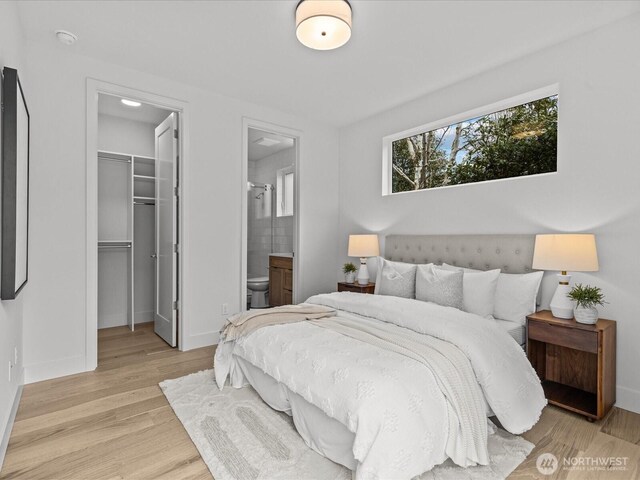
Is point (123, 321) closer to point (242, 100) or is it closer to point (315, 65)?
point (242, 100)

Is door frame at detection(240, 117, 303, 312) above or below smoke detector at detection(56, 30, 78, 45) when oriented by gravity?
below

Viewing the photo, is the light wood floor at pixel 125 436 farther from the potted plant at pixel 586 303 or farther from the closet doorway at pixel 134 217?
the closet doorway at pixel 134 217

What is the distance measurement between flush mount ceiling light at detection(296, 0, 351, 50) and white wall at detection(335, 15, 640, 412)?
5.52ft

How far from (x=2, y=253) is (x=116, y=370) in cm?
170

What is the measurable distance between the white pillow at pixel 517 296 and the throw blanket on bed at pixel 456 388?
39.4 inches

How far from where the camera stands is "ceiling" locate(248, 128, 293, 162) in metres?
5.16

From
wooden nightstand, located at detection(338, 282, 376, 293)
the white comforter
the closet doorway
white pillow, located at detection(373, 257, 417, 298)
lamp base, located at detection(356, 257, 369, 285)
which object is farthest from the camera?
lamp base, located at detection(356, 257, 369, 285)

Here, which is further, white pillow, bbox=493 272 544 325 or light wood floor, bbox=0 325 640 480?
white pillow, bbox=493 272 544 325

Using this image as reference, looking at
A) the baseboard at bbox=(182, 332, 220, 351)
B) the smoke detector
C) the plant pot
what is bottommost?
the baseboard at bbox=(182, 332, 220, 351)

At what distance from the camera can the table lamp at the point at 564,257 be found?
230cm

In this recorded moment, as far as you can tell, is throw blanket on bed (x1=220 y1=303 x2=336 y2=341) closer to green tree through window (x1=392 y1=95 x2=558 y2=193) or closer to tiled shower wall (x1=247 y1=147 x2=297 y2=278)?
green tree through window (x1=392 y1=95 x2=558 y2=193)

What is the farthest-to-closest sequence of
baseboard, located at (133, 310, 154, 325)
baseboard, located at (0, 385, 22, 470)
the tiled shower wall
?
the tiled shower wall → baseboard, located at (133, 310, 154, 325) → baseboard, located at (0, 385, 22, 470)

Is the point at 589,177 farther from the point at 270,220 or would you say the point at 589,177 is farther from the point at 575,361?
the point at 270,220

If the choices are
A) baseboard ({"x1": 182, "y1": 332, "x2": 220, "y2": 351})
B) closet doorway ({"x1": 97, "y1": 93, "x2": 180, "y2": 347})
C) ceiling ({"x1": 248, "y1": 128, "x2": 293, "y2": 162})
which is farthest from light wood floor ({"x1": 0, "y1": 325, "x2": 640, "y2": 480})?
ceiling ({"x1": 248, "y1": 128, "x2": 293, "y2": 162})
